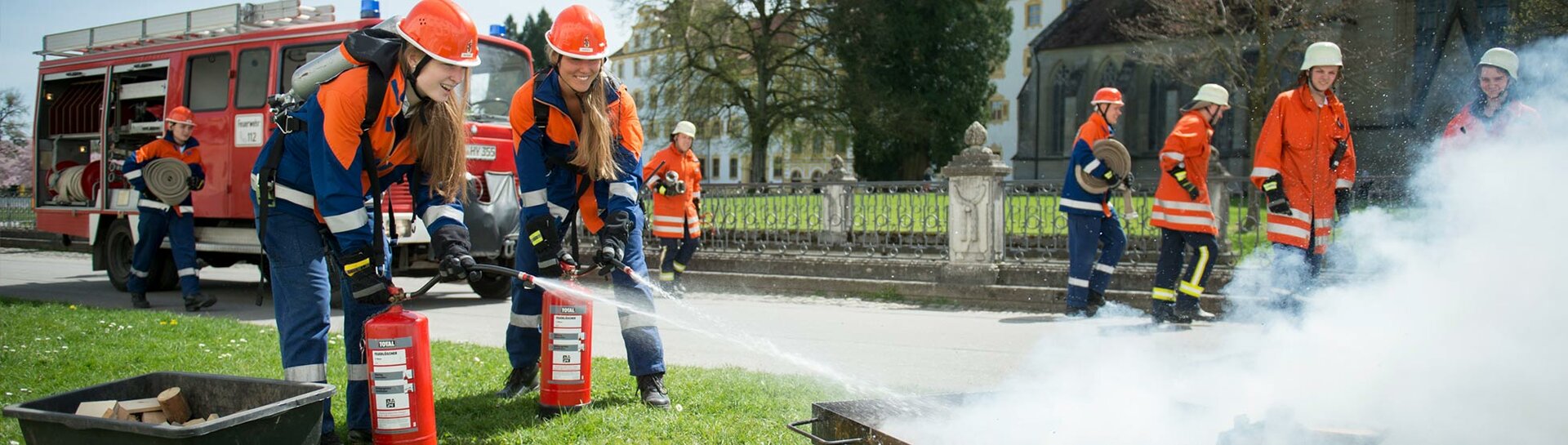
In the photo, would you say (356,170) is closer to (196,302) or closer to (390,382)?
(390,382)

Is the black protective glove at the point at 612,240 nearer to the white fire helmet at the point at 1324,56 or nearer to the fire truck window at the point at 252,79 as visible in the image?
the white fire helmet at the point at 1324,56

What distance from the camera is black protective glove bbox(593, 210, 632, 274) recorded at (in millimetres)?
4617

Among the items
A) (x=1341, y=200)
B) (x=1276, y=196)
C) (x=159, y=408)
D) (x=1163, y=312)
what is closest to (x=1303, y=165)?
(x=1276, y=196)

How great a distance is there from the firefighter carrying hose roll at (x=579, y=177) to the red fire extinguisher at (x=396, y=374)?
0.95m

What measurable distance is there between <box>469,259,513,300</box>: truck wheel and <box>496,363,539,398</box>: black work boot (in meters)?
5.70

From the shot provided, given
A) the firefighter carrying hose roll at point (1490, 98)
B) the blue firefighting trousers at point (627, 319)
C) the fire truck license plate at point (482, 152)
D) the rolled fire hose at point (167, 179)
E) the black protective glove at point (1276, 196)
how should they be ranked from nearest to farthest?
the blue firefighting trousers at point (627, 319) → the firefighter carrying hose roll at point (1490, 98) → the black protective glove at point (1276, 196) → the rolled fire hose at point (167, 179) → the fire truck license plate at point (482, 152)

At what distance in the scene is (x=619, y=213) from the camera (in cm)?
483

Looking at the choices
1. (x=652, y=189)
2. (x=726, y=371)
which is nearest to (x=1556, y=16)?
(x=652, y=189)

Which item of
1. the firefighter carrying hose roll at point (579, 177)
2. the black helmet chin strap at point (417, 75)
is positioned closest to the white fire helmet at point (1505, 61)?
the firefighter carrying hose roll at point (579, 177)

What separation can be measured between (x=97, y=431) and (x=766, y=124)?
3585 centimetres

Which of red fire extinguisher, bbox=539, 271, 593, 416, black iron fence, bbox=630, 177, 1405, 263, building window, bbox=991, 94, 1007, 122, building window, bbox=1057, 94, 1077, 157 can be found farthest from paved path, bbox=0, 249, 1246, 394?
building window, bbox=991, 94, 1007, 122

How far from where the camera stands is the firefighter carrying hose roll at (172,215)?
31.9ft

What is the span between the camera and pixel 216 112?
35.0ft

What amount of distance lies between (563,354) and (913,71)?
39.4 m
